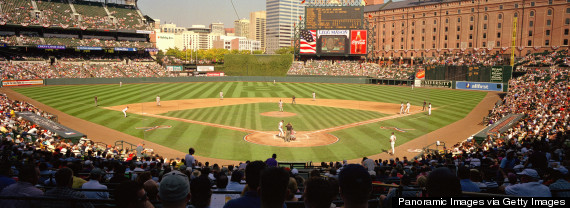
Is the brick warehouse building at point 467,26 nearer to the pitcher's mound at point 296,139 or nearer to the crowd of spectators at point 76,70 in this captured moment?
the crowd of spectators at point 76,70

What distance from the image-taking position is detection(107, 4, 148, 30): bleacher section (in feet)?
282

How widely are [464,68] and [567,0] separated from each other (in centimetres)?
3189

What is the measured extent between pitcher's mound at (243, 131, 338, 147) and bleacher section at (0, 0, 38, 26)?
223 ft

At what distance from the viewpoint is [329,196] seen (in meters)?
3.37

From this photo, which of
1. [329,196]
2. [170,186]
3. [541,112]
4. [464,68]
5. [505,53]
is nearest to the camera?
[329,196]

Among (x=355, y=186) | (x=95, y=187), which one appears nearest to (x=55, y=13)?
(x=95, y=187)

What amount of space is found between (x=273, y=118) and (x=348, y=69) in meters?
53.1

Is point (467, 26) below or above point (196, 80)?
above

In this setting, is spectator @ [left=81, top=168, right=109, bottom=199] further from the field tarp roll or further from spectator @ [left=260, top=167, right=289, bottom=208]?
the field tarp roll

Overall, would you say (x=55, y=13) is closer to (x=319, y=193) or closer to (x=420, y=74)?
(x=420, y=74)

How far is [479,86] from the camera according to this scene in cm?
6250

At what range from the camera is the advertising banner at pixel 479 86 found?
5997cm

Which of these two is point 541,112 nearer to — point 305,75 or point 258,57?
point 305,75

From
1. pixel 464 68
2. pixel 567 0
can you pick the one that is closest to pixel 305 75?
pixel 464 68
